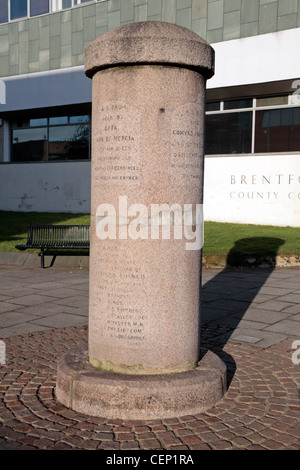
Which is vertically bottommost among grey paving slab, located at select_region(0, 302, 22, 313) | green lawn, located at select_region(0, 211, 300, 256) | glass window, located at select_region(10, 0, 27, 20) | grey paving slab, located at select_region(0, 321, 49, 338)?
grey paving slab, located at select_region(0, 321, 49, 338)

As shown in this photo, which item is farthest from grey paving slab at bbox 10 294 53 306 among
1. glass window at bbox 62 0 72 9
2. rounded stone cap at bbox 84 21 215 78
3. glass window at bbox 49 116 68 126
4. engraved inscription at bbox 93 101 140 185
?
glass window at bbox 62 0 72 9

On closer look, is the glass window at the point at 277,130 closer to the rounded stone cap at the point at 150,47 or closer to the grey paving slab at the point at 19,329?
the grey paving slab at the point at 19,329

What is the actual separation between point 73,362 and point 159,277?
1.03 meters

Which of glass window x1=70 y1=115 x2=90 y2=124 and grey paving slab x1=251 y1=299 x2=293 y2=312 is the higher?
glass window x1=70 y1=115 x2=90 y2=124

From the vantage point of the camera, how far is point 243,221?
17141 millimetres

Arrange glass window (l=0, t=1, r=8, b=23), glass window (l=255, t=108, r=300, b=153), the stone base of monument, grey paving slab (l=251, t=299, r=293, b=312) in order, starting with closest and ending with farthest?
the stone base of monument
grey paving slab (l=251, t=299, r=293, b=312)
glass window (l=255, t=108, r=300, b=153)
glass window (l=0, t=1, r=8, b=23)

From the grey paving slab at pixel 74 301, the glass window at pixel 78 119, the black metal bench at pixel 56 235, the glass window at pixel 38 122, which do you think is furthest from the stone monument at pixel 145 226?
the glass window at pixel 38 122

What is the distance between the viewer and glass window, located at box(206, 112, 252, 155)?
702 inches

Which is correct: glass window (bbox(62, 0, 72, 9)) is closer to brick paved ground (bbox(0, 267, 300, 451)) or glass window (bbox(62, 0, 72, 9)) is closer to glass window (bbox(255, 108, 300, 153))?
glass window (bbox(255, 108, 300, 153))

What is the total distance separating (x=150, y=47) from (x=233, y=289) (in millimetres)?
5406

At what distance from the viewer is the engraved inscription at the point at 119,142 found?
142 inches

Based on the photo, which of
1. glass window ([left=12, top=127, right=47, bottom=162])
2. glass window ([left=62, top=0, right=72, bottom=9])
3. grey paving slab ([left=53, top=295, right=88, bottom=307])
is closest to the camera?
grey paving slab ([left=53, top=295, right=88, bottom=307])

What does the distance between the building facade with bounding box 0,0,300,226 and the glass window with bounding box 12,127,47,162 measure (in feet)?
0.17

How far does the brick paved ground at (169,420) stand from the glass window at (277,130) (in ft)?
44.2
